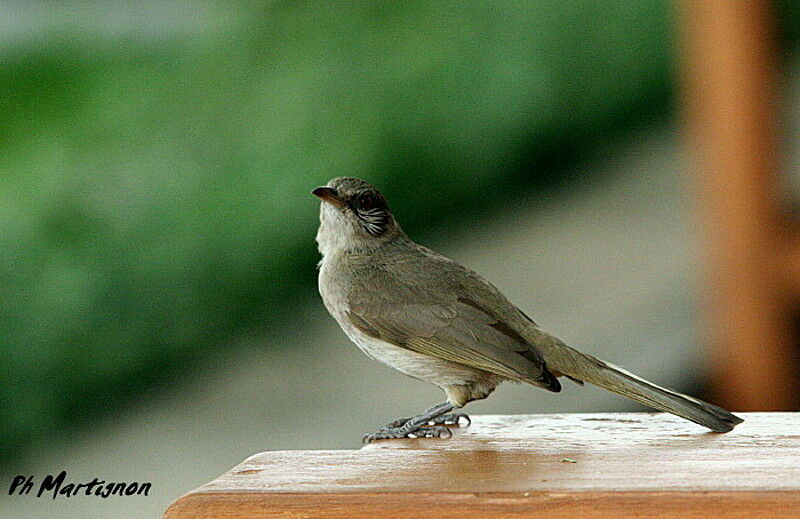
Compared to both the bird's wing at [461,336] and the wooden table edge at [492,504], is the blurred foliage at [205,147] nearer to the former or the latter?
the bird's wing at [461,336]

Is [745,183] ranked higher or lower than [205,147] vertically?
lower

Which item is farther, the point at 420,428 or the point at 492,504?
the point at 420,428

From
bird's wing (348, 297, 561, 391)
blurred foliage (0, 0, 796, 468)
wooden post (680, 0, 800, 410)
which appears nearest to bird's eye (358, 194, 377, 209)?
bird's wing (348, 297, 561, 391)

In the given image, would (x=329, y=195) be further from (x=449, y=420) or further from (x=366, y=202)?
(x=449, y=420)

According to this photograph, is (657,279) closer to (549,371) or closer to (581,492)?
(549,371)

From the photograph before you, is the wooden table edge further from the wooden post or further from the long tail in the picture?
the wooden post

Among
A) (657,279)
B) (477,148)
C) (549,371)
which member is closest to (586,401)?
(657,279)

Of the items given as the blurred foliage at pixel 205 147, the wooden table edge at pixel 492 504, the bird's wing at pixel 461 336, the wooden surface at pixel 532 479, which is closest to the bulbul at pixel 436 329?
the bird's wing at pixel 461 336

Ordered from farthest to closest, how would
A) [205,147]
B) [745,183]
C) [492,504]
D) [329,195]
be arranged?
[205,147], [745,183], [329,195], [492,504]

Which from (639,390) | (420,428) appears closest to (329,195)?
(420,428)
